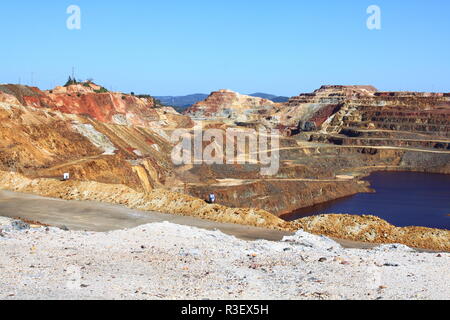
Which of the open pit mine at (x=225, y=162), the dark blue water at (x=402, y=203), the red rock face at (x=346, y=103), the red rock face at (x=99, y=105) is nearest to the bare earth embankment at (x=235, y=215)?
the open pit mine at (x=225, y=162)

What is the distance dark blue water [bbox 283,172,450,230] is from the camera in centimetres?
5099

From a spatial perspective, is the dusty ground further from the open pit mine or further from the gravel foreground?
the gravel foreground

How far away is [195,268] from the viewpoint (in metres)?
15.2

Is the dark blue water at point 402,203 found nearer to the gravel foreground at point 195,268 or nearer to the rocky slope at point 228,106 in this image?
the gravel foreground at point 195,268

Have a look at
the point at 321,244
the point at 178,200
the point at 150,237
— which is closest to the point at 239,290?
the point at 150,237

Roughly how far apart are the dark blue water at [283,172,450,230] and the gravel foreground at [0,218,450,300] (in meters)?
32.4

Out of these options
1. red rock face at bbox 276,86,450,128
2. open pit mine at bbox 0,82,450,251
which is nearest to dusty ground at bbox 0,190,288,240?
open pit mine at bbox 0,82,450,251

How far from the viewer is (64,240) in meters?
18.2

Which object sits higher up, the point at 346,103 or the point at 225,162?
the point at 346,103

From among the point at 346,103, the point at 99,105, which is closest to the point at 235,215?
the point at 99,105

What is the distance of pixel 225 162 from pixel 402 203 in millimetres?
21712

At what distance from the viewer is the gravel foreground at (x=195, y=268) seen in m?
13.0

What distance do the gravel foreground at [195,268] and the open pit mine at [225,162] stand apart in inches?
262

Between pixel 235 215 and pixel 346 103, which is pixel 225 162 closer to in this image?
pixel 235 215
